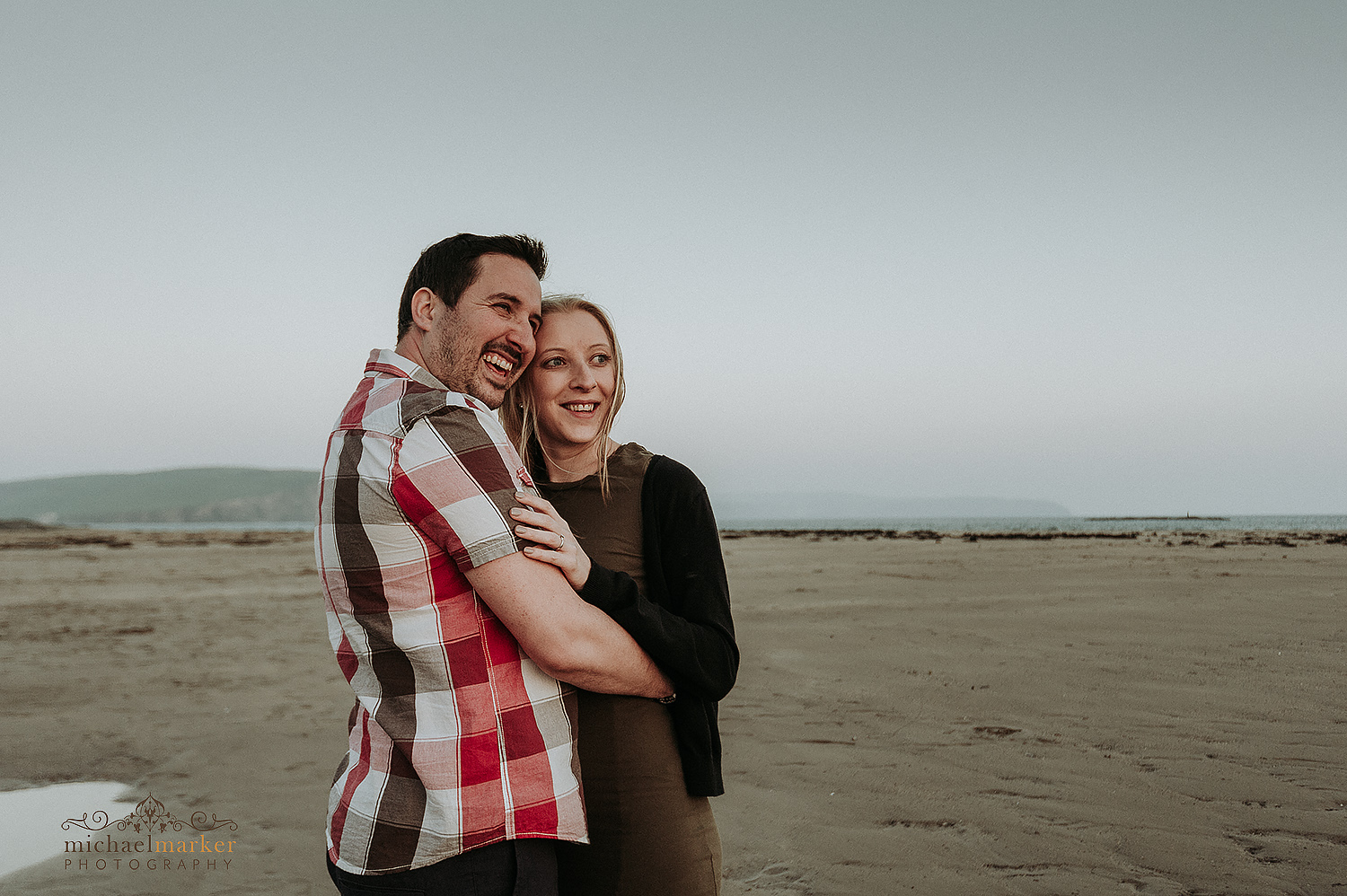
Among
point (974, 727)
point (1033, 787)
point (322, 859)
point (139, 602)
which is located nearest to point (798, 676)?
point (974, 727)

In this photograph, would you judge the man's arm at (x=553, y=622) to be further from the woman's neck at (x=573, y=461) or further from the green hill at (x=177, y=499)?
the green hill at (x=177, y=499)

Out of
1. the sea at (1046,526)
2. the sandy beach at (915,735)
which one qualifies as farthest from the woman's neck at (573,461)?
the sea at (1046,526)

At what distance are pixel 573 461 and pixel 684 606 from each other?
0.62 m

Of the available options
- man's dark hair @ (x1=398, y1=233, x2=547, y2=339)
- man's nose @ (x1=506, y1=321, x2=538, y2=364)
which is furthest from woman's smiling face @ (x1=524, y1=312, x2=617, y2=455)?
man's dark hair @ (x1=398, y1=233, x2=547, y2=339)

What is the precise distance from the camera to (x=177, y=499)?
131 meters

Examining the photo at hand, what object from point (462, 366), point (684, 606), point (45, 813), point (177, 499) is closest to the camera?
point (462, 366)

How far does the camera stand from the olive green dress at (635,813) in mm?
2016

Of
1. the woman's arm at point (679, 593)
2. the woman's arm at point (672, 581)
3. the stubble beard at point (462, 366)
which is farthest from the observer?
the stubble beard at point (462, 366)

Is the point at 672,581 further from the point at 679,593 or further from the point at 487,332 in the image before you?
the point at 487,332

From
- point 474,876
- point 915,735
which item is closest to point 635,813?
point 474,876

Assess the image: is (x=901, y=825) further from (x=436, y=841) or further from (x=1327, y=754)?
(x=436, y=841)

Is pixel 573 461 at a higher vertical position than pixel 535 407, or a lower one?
lower

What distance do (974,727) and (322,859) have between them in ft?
15.8

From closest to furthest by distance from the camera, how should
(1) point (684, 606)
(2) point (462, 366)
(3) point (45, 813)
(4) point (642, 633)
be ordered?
(4) point (642, 633), (2) point (462, 366), (1) point (684, 606), (3) point (45, 813)
